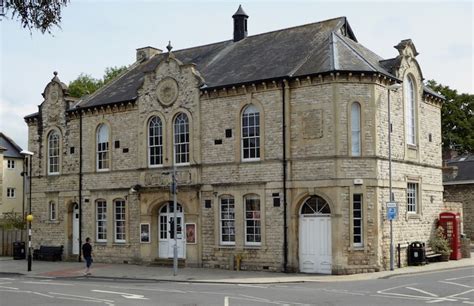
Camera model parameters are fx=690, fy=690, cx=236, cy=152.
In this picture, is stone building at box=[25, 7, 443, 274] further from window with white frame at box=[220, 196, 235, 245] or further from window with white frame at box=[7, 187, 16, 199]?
window with white frame at box=[7, 187, 16, 199]

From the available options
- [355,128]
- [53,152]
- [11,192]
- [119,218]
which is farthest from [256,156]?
[11,192]

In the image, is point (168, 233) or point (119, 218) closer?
point (168, 233)

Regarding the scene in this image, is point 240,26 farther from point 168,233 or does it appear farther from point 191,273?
point 191,273

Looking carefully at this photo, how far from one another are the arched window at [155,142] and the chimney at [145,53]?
8.03 m

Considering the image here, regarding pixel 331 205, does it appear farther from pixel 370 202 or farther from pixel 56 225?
pixel 56 225

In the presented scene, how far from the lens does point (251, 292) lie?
68.4 ft

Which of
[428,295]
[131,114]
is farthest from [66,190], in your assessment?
[428,295]

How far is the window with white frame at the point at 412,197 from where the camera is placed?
31266 millimetres

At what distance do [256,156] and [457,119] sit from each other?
31510 millimetres

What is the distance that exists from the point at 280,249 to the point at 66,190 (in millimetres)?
13918

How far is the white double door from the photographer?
27.7 metres

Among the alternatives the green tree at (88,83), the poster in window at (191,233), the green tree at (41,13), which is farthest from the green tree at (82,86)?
the green tree at (41,13)

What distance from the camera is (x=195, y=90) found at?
31531 mm

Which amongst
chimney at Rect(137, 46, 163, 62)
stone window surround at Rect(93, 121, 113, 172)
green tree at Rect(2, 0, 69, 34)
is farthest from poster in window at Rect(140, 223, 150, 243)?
green tree at Rect(2, 0, 69, 34)
